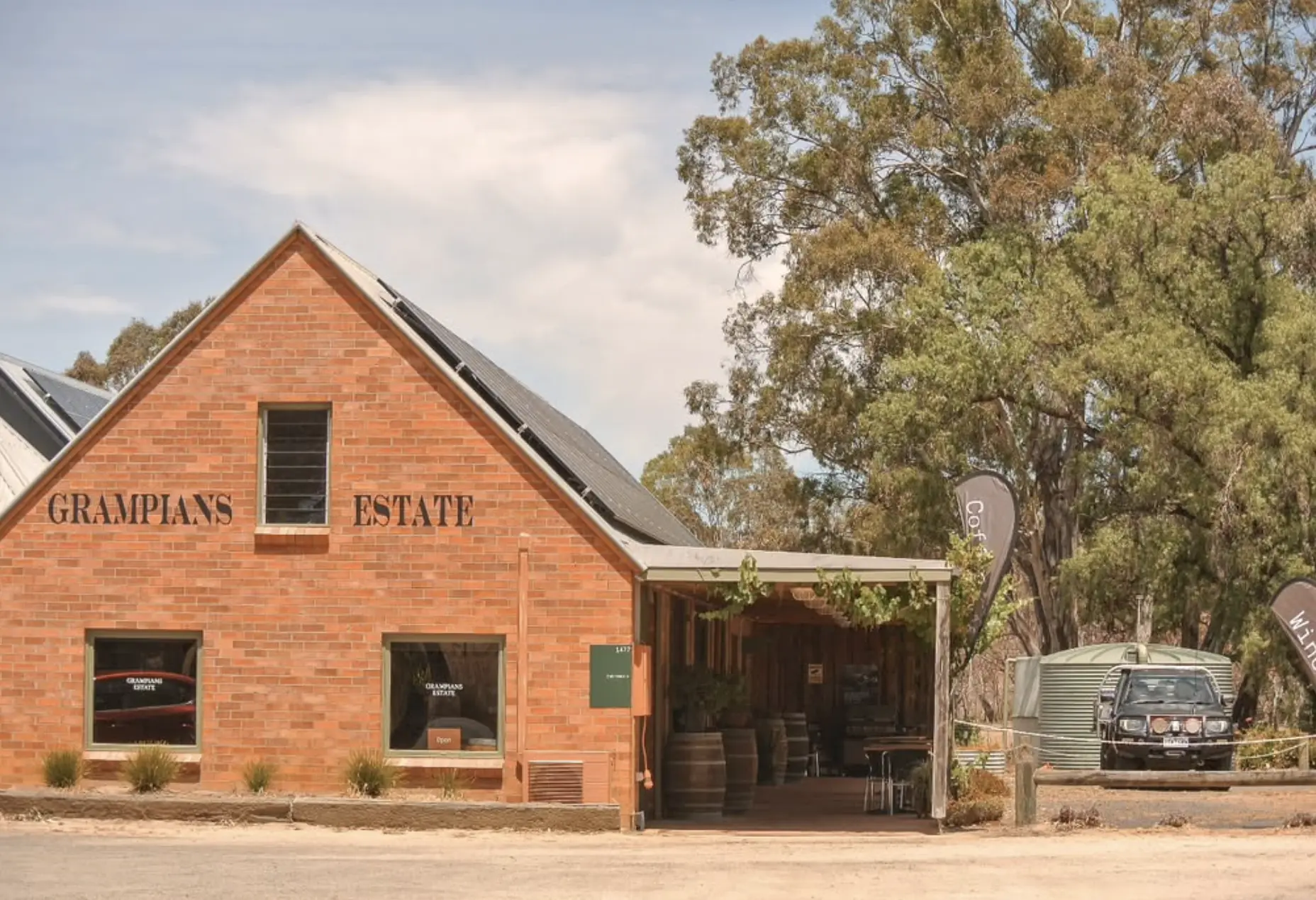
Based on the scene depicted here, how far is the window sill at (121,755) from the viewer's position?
20.7 m

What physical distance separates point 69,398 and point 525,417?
13432mm

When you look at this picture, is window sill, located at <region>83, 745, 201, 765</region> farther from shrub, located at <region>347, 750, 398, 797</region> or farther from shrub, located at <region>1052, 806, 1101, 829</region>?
shrub, located at <region>1052, 806, 1101, 829</region>

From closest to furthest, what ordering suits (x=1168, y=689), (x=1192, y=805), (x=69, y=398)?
(x=1192, y=805), (x=1168, y=689), (x=69, y=398)

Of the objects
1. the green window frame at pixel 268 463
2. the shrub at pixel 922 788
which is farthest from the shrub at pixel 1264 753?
the green window frame at pixel 268 463

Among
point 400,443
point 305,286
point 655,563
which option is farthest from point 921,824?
point 305,286

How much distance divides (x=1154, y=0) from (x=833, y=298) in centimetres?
1050

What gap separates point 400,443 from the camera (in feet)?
68.9

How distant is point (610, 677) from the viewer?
785 inches

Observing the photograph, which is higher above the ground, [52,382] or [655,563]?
[52,382]

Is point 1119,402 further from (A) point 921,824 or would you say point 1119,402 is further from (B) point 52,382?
(B) point 52,382

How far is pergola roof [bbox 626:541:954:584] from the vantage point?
19859 millimetres

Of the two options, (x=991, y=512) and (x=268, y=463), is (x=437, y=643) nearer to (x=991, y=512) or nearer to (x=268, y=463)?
(x=268, y=463)

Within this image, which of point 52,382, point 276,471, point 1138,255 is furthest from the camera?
point 1138,255

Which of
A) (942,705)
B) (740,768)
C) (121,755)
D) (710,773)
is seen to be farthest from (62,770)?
(942,705)
